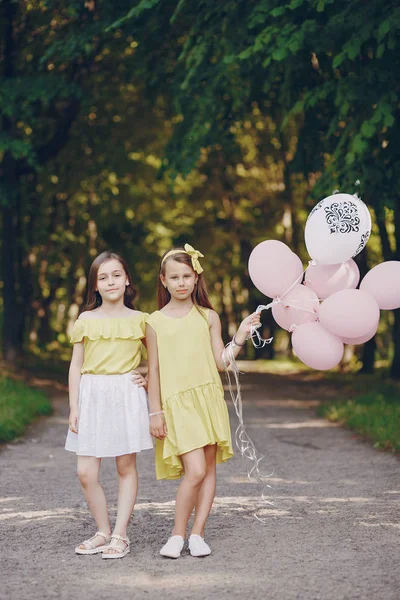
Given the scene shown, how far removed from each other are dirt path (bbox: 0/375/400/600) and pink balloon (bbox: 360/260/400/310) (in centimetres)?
145

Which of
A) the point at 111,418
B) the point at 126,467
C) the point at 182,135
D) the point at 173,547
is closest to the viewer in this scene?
the point at 173,547

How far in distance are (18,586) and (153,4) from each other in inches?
294

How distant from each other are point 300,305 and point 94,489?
1673 mm

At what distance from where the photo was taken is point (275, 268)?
559 cm

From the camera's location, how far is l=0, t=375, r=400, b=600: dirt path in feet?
15.1

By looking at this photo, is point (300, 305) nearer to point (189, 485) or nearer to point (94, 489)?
point (189, 485)

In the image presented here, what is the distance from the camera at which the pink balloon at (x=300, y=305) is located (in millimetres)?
5621

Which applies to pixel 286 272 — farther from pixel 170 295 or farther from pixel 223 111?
pixel 223 111

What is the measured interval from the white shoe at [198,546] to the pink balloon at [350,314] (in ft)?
4.74

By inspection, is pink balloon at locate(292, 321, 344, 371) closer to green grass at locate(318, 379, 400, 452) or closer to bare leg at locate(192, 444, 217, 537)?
bare leg at locate(192, 444, 217, 537)

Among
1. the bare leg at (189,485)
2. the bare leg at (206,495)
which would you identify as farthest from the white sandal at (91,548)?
the bare leg at (206,495)

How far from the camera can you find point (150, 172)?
24.2 metres

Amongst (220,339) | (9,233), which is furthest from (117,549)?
(9,233)

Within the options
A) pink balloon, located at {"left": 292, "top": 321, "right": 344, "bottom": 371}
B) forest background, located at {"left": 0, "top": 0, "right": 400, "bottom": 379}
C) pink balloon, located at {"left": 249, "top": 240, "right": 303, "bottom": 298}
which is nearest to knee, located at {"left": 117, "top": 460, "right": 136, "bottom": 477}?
pink balloon, located at {"left": 292, "top": 321, "right": 344, "bottom": 371}
